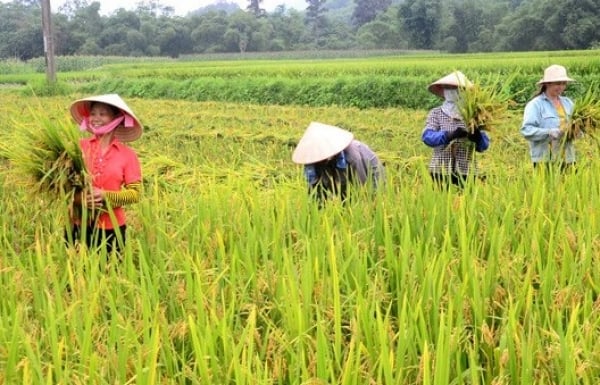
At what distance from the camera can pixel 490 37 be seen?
5012 centimetres

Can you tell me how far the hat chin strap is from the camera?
3.25 m

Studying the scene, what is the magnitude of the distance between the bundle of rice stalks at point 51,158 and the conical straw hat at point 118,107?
1.18 feet

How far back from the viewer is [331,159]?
3.48 m

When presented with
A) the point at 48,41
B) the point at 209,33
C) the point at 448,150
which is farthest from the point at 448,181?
the point at 209,33

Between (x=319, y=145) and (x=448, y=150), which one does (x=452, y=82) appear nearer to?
(x=448, y=150)

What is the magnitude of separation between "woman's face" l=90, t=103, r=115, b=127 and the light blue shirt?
8.15 feet

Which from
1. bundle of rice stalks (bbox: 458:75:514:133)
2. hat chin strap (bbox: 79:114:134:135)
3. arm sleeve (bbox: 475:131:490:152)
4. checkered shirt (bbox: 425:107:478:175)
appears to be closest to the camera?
hat chin strap (bbox: 79:114:134:135)

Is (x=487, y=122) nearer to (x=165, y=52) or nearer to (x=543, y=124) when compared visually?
(x=543, y=124)

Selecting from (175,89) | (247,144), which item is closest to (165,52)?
(175,89)

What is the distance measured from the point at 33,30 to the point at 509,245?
54558 millimetres

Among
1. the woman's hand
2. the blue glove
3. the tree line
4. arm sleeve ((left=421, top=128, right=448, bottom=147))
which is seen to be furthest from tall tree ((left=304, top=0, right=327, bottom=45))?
the woman's hand

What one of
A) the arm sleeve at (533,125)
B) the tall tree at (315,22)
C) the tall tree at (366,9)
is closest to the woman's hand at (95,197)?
the arm sleeve at (533,125)

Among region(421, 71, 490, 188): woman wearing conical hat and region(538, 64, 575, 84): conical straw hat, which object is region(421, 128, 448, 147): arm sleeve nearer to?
region(421, 71, 490, 188): woman wearing conical hat

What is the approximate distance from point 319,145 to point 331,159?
12 centimetres
